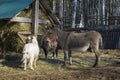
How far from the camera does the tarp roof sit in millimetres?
15298

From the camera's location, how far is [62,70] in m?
13.3

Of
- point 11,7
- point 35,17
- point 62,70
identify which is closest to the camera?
point 62,70

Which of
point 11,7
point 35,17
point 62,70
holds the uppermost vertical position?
point 11,7

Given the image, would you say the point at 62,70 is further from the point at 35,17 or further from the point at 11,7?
the point at 11,7

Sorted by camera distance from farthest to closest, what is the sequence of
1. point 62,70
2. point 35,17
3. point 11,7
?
point 11,7, point 35,17, point 62,70

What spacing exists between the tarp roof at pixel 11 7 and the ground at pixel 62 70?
1.97 metres

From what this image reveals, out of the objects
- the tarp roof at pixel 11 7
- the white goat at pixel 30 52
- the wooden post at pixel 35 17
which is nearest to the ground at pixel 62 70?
the white goat at pixel 30 52

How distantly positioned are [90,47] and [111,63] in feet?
4.06

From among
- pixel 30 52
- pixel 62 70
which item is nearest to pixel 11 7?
pixel 30 52

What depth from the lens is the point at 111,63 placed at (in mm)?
14992

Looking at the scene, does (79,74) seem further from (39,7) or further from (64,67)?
(39,7)

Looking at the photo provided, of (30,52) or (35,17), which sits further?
(35,17)

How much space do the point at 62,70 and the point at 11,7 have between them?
15.3 feet

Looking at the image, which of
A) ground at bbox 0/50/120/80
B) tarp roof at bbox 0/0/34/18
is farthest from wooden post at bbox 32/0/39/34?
ground at bbox 0/50/120/80
